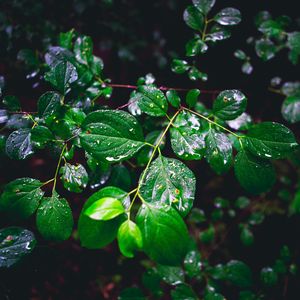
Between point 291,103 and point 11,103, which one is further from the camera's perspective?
point 291,103

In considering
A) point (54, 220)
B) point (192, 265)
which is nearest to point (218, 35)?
point (54, 220)

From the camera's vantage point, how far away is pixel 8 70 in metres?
1.75

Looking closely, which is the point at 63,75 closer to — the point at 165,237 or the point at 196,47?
the point at 196,47

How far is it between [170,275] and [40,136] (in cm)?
97

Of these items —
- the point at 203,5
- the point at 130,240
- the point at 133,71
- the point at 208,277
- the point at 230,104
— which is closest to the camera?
the point at 130,240

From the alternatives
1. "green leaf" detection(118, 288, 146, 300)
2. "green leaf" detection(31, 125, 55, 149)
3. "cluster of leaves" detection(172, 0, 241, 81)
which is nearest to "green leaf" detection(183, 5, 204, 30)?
"cluster of leaves" detection(172, 0, 241, 81)

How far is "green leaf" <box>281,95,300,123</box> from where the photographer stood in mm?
1325

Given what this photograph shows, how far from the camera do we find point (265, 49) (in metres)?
1.33

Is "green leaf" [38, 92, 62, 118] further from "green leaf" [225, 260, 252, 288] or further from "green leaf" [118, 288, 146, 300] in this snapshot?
"green leaf" [225, 260, 252, 288]

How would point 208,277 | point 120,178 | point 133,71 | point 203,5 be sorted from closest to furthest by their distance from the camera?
point 120,178 → point 203,5 → point 208,277 → point 133,71

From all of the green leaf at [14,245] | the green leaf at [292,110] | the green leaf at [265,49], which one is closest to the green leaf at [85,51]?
the green leaf at [14,245]

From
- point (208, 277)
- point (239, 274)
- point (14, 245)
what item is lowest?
point (208, 277)

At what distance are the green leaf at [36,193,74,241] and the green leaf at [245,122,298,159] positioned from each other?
63cm

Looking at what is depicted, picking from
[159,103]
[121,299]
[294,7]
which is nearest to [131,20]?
[294,7]
